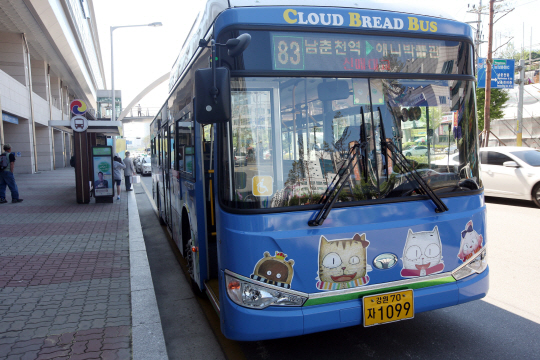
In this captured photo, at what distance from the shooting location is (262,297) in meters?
→ 3.01

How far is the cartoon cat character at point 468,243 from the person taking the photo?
344 centimetres

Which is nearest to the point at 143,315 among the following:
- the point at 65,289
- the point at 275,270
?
the point at 65,289

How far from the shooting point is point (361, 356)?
355 centimetres

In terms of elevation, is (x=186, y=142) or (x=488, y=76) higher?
(x=488, y=76)

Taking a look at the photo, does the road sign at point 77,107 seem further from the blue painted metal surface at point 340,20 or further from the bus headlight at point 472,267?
the bus headlight at point 472,267

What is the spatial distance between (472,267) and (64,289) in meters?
4.65

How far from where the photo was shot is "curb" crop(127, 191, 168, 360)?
3686 millimetres

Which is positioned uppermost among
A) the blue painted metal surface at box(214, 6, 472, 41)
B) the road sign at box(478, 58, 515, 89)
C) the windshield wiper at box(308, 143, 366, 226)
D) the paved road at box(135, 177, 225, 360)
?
the road sign at box(478, 58, 515, 89)

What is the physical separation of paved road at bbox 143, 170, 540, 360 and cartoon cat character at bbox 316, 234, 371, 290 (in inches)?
34.2

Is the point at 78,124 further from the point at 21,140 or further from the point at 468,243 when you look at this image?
the point at 21,140

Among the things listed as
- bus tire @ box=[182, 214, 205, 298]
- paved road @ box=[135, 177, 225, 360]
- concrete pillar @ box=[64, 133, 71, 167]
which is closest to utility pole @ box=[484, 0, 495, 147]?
paved road @ box=[135, 177, 225, 360]

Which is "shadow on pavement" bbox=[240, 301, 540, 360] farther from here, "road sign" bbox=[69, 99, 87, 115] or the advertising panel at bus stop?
"road sign" bbox=[69, 99, 87, 115]

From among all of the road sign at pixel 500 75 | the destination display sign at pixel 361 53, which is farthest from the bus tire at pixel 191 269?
the road sign at pixel 500 75

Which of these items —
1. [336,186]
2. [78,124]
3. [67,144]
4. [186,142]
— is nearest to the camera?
[336,186]
